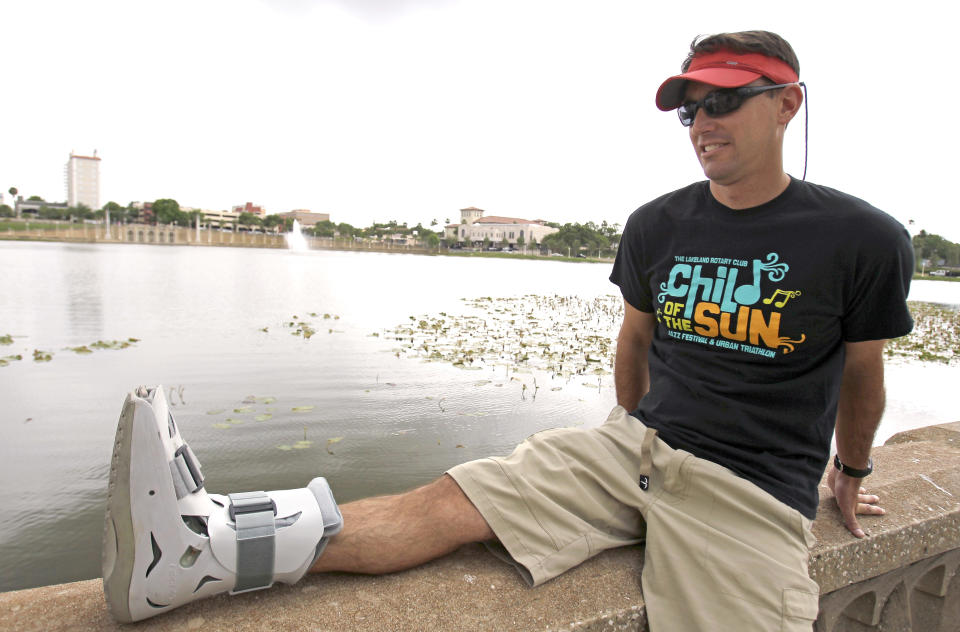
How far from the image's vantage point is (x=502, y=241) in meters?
106

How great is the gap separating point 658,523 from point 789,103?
1228 mm

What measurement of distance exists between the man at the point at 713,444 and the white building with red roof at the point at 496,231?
98746 millimetres

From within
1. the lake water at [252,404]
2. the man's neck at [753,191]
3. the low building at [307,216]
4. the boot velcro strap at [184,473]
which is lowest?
the lake water at [252,404]

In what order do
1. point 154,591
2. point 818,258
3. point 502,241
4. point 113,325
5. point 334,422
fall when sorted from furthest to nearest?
point 502,241 < point 113,325 < point 334,422 < point 818,258 < point 154,591

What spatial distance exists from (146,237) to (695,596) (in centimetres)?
9343

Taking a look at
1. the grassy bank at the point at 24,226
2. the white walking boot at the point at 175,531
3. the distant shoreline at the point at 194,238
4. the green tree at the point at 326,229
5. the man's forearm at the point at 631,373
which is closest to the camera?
the white walking boot at the point at 175,531

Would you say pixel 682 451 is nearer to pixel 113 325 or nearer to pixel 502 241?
pixel 113 325

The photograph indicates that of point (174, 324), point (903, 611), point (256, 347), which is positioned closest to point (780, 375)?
point (903, 611)

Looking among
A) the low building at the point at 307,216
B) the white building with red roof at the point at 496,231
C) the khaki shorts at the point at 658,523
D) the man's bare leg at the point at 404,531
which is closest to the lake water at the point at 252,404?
the man's bare leg at the point at 404,531

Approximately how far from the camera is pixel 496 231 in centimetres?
10812

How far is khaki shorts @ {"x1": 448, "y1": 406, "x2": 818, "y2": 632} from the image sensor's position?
1252 mm

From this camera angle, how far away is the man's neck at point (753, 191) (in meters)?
1.56

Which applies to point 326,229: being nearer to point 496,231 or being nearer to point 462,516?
point 496,231

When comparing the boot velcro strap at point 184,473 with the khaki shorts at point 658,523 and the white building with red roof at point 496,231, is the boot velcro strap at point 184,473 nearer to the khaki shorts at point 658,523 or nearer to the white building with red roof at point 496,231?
the khaki shorts at point 658,523
